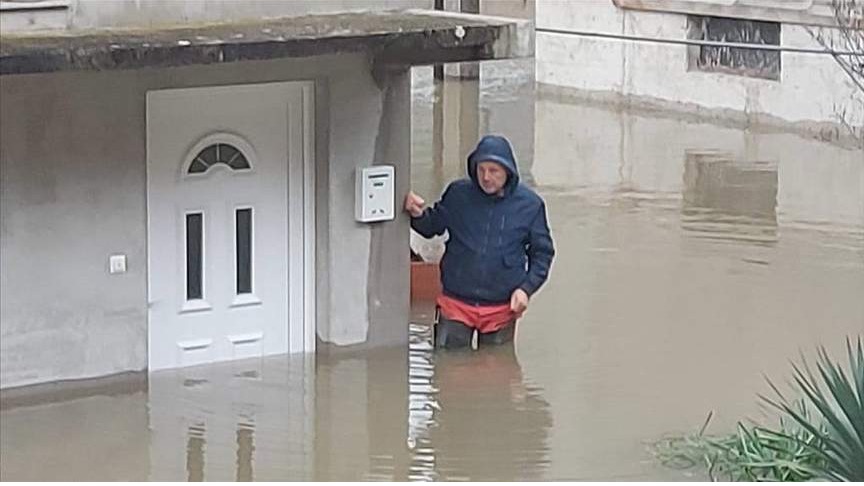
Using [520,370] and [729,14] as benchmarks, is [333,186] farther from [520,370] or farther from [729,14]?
[729,14]

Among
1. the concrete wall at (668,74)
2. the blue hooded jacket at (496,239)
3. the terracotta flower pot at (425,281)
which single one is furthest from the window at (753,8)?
the blue hooded jacket at (496,239)

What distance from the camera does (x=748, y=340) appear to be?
43.5 feet

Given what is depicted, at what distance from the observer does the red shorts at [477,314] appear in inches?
510

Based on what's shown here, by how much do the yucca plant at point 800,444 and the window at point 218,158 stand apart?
317 cm

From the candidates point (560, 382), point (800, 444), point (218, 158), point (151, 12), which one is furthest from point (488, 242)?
point (800, 444)

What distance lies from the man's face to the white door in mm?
1082

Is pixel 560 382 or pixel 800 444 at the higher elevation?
pixel 800 444

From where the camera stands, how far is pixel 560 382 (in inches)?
483

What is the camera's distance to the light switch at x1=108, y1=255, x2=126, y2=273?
38.5 feet

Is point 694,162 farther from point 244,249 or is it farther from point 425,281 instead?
point 244,249

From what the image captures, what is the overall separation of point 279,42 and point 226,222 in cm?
155

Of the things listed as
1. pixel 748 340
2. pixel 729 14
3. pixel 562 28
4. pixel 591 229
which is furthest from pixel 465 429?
pixel 562 28

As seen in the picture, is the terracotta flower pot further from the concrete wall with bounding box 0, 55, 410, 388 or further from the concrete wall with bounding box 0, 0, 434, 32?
the concrete wall with bounding box 0, 0, 434, 32

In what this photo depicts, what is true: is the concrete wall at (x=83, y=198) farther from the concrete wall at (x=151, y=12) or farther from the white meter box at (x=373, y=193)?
the concrete wall at (x=151, y=12)
